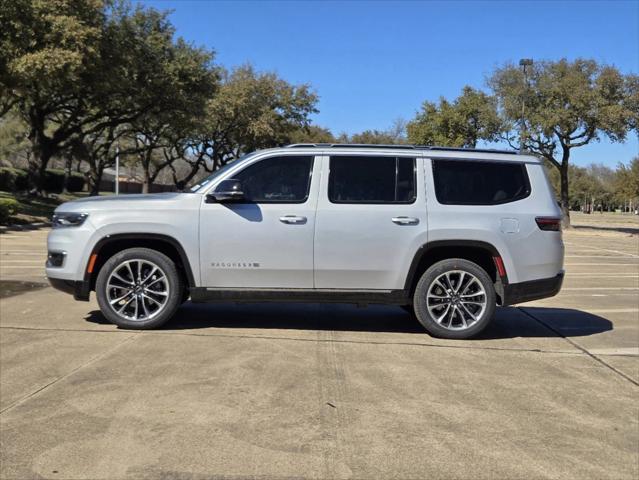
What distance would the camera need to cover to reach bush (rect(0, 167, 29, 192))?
134 ft

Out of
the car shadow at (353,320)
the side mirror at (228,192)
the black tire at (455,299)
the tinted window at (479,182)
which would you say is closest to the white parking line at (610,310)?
the car shadow at (353,320)

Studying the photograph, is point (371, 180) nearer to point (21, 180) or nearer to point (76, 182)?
point (21, 180)

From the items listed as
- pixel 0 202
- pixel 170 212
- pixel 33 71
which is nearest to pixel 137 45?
pixel 33 71

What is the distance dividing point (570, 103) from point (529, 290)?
28.7 metres

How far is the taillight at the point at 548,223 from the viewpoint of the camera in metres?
6.13

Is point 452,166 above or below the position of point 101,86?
below

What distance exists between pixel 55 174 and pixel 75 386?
5254 cm

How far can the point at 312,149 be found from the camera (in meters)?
6.25

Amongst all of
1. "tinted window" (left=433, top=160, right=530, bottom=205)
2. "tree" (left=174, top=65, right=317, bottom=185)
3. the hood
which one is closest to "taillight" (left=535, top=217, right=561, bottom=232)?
"tinted window" (left=433, top=160, right=530, bottom=205)

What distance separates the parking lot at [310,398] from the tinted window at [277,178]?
1488 millimetres

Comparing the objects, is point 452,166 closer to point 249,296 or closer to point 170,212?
point 249,296

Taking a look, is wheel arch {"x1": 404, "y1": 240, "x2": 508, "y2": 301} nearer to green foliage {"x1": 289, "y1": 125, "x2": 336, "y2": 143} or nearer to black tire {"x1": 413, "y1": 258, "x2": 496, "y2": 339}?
black tire {"x1": 413, "y1": 258, "x2": 496, "y2": 339}

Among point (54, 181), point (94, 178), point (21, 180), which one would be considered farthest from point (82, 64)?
point (54, 181)

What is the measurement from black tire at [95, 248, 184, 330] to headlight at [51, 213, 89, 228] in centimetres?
51
